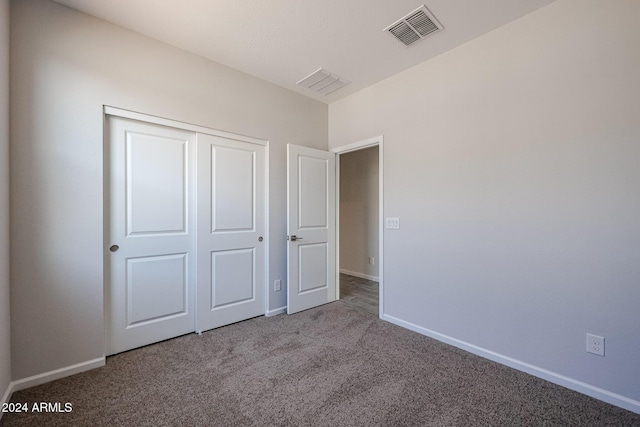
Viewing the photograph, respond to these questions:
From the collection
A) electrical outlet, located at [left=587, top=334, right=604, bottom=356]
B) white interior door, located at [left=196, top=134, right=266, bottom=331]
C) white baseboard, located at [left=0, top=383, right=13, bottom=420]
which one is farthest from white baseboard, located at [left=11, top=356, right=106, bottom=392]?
electrical outlet, located at [left=587, top=334, right=604, bottom=356]

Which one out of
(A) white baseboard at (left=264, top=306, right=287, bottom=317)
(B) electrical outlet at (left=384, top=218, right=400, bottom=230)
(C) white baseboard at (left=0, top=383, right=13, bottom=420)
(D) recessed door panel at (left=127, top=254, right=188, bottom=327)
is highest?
(B) electrical outlet at (left=384, top=218, right=400, bottom=230)

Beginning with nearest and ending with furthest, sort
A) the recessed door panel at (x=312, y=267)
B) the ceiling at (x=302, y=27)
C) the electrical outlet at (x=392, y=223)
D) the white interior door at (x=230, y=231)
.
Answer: the ceiling at (x=302, y=27) → the white interior door at (x=230, y=231) → the electrical outlet at (x=392, y=223) → the recessed door panel at (x=312, y=267)

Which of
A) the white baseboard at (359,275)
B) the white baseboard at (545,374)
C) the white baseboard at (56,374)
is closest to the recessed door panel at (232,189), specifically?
the white baseboard at (56,374)

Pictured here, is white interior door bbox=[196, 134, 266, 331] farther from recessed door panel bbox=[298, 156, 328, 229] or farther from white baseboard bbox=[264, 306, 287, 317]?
recessed door panel bbox=[298, 156, 328, 229]

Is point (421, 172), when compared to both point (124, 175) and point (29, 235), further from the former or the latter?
point (29, 235)

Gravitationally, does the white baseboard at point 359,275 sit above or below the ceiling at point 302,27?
below

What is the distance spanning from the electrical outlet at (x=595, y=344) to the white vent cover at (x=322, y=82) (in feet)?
9.95

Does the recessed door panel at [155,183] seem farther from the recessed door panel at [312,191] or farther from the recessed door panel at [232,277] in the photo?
the recessed door panel at [312,191]

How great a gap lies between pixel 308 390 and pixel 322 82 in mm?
2973

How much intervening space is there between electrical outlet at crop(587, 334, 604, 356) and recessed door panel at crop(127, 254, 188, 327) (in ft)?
10.3

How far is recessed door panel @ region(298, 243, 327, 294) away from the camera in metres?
3.24

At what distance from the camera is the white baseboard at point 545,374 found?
1.64 metres

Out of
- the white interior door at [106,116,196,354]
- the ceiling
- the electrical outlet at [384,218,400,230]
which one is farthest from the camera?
the electrical outlet at [384,218,400,230]

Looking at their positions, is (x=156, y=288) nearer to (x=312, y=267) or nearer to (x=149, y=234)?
(x=149, y=234)
